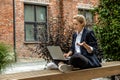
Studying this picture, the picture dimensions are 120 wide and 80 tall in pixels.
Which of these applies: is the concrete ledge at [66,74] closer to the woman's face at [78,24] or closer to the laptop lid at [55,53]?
the laptop lid at [55,53]

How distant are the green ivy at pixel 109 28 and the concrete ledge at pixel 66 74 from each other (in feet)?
10.4

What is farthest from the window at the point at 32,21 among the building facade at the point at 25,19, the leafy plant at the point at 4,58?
the leafy plant at the point at 4,58

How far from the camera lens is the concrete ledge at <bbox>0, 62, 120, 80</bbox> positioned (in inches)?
232

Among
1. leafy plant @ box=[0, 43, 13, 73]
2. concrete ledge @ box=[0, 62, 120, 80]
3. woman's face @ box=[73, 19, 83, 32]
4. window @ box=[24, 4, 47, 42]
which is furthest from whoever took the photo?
window @ box=[24, 4, 47, 42]

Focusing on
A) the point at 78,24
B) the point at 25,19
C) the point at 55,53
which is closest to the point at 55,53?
the point at 55,53

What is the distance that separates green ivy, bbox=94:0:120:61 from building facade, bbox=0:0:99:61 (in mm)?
7182

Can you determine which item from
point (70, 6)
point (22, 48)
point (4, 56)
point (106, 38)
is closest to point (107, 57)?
point (106, 38)

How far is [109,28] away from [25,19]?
9896 mm

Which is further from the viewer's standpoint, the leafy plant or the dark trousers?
the leafy plant

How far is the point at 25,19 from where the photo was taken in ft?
67.8

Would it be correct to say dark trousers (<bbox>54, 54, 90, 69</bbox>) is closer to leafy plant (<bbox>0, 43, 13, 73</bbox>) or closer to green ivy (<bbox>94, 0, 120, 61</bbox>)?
leafy plant (<bbox>0, 43, 13, 73</bbox>)

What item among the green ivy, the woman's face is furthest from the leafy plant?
the woman's face

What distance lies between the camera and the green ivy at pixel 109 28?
436 inches

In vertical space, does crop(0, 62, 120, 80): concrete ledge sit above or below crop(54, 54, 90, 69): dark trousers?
below
